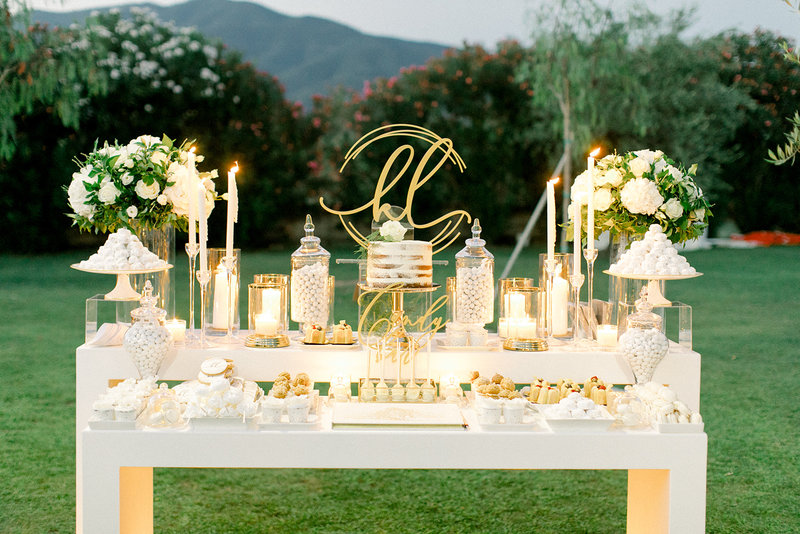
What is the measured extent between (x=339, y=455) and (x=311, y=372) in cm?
52

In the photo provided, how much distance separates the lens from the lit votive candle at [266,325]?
2797 mm

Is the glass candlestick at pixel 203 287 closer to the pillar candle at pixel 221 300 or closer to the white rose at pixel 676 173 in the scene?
the pillar candle at pixel 221 300

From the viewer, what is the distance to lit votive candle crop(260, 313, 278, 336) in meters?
2.80

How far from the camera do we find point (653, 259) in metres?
2.71

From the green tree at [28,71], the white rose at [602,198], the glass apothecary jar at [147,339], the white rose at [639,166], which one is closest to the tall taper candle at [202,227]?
the glass apothecary jar at [147,339]

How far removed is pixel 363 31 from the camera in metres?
16.1

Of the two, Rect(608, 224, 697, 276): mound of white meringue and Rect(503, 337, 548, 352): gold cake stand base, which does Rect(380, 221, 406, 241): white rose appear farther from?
Rect(608, 224, 697, 276): mound of white meringue

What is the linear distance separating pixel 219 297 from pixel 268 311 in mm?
244

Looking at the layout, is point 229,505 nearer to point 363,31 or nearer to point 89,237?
point 89,237

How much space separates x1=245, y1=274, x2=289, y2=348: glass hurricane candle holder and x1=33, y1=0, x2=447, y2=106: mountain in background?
13.5 metres

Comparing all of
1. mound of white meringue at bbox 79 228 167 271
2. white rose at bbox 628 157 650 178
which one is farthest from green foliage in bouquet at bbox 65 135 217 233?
white rose at bbox 628 157 650 178

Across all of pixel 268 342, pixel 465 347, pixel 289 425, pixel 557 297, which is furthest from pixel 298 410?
pixel 557 297

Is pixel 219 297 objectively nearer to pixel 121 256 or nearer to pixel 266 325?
pixel 266 325

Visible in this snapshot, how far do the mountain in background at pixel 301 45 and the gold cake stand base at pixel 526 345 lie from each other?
13.6 m
